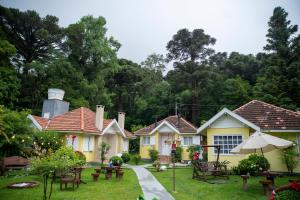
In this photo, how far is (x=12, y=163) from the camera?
1730 cm

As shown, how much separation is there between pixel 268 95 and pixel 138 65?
92.7ft

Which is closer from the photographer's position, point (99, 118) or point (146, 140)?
point (99, 118)

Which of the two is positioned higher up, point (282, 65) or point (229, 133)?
point (282, 65)

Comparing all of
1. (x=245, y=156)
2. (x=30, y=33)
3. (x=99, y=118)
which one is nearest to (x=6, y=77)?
(x=30, y=33)

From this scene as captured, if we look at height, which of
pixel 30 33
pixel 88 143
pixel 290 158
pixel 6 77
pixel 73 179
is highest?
pixel 30 33

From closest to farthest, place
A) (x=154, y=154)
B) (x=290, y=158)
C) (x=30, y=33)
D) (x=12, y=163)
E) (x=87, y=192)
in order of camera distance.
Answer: (x=87, y=192)
(x=290, y=158)
(x=12, y=163)
(x=154, y=154)
(x=30, y=33)

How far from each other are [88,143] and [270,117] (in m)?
16.6

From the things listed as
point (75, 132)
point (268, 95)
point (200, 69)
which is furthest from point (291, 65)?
point (75, 132)

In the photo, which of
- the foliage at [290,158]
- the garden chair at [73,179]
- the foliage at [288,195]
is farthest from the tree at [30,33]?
the foliage at [288,195]

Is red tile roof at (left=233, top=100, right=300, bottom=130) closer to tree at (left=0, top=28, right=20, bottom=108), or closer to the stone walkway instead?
the stone walkway

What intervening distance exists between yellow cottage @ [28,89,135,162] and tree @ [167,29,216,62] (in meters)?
22.0

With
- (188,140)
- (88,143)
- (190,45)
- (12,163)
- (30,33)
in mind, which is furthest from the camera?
(190,45)

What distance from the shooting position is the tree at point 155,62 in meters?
54.8

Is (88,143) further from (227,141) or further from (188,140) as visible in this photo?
(227,141)
